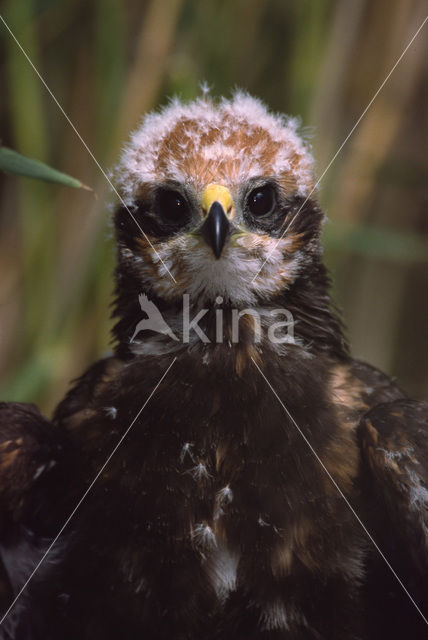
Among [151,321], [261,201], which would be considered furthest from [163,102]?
[151,321]

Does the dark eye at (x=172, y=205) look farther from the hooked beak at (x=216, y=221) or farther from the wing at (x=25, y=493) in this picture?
the wing at (x=25, y=493)

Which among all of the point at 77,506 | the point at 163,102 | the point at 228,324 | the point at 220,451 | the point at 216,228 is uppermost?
the point at 163,102

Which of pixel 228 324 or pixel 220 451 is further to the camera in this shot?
pixel 228 324

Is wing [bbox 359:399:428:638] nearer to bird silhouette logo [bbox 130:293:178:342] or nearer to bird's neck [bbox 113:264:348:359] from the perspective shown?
bird's neck [bbox 113:264:348:359]

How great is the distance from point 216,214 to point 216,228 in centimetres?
3

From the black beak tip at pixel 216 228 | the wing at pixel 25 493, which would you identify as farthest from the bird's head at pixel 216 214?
the wing at pixel 25 493

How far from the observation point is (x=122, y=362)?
200 cm

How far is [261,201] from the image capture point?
1.96m

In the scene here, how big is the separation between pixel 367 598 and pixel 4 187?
7.62 ft

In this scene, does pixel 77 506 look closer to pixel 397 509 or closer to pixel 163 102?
pixel 397 509

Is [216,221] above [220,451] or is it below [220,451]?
above

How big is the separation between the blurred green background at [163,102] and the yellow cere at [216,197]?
1.11 metres

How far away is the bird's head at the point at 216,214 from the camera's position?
1.86 metres

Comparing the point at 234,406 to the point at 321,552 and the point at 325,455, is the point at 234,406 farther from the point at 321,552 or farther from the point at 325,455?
the point at 321,552
